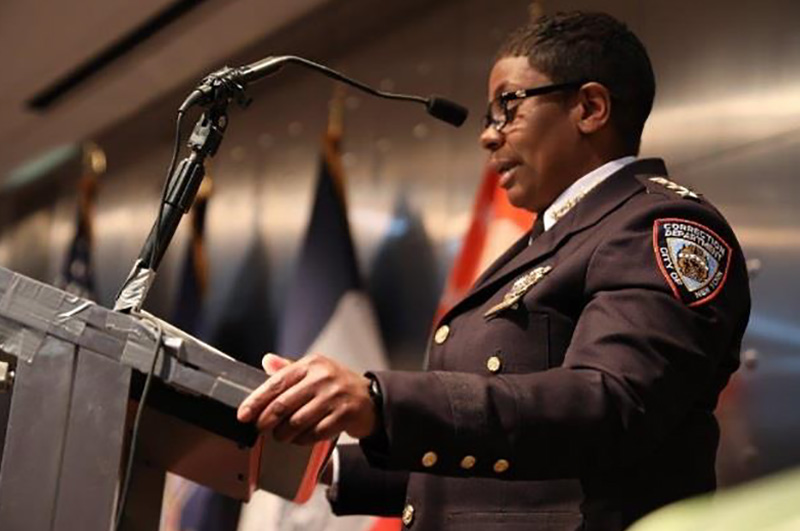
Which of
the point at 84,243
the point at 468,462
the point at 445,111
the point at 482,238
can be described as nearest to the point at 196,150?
the point at 445,111

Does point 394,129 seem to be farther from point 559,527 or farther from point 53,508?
point 53,508

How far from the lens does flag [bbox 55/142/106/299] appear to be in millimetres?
4805

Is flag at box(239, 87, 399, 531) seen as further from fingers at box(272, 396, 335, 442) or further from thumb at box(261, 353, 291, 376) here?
fingers at box(272, 396, 335, 442)

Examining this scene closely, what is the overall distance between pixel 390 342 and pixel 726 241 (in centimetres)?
217

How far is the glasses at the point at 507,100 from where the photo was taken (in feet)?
5.93

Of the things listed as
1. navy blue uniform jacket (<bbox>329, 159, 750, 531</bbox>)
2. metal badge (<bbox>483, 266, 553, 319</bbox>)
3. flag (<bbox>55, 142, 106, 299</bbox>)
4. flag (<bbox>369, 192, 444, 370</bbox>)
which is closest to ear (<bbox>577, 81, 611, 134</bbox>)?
navy blue uniform jacket (<bbox>329, 159, 750, 531</bbox>)

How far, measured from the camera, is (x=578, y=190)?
1.77m

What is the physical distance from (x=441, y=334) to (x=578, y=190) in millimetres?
287

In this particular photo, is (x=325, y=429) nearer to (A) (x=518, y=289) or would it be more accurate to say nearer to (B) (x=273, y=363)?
(B) (x=273, y=363)

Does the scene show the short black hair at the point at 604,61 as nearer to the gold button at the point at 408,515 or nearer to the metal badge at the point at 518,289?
the metal badge at the point at 518,289

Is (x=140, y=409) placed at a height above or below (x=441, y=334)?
below

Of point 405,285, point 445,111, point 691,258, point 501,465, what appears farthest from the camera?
point 405,285

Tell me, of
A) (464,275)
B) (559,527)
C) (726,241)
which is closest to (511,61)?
(726,241)

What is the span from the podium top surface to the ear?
0.76 m
